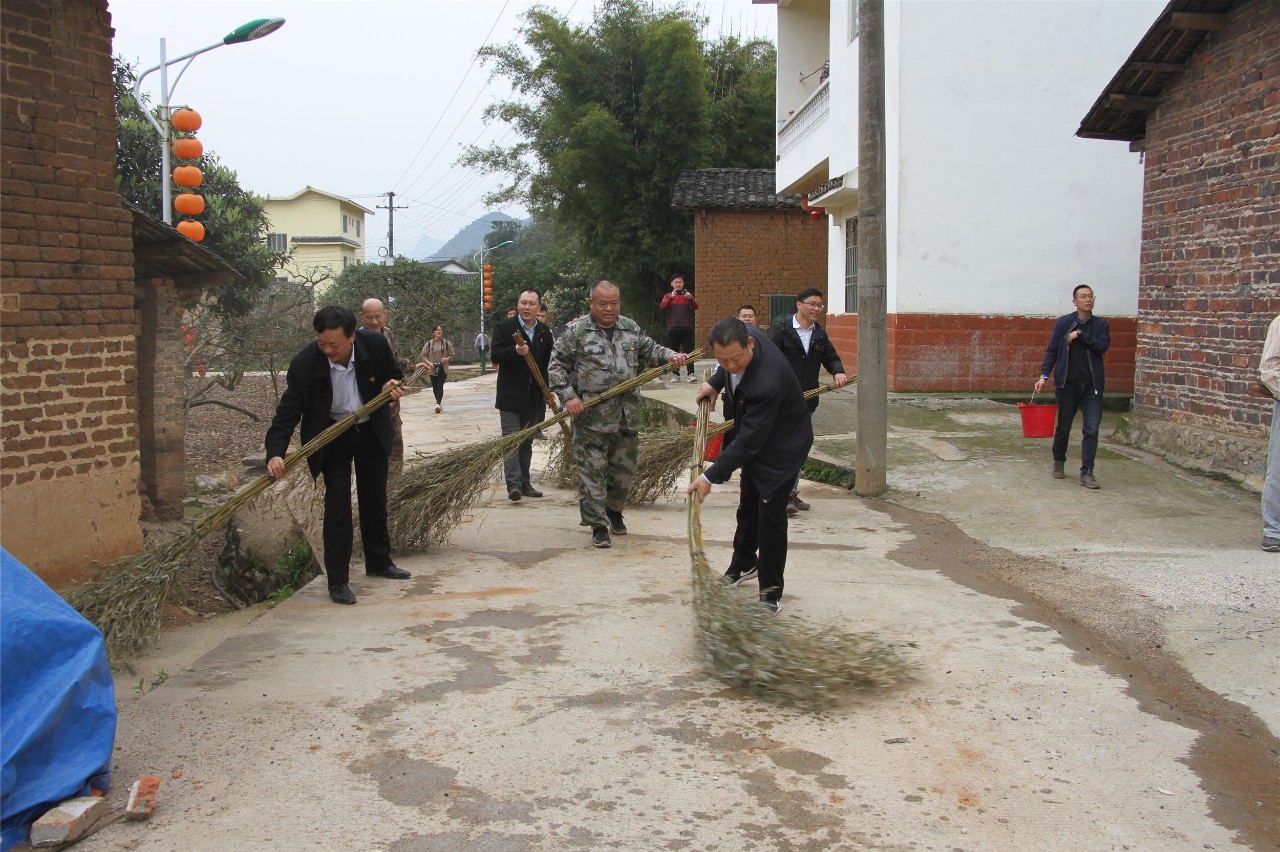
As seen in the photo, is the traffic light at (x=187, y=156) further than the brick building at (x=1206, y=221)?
Yes

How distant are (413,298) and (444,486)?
2811 cm

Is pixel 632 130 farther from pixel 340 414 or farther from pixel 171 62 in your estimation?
pixel 340 414

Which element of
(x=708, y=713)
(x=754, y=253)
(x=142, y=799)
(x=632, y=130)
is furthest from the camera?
(x=632, y=130)

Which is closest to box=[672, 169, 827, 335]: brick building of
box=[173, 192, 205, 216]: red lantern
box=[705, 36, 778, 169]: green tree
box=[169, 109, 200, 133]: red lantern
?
box=[705, 36, 778, 169]: green tree

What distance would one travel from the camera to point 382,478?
6000mm

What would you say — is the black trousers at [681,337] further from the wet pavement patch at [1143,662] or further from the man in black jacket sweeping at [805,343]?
the wet pavement patch at [1143,662]

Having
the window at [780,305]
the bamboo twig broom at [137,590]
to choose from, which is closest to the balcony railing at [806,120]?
the window at [780,305]

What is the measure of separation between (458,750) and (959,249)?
34.3 feet

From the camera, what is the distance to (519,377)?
8656 millimetres

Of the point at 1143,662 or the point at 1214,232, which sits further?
the point at 1214,232

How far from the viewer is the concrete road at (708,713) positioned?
10.2ft

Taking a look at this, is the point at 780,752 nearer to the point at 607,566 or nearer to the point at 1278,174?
the point at 607,566

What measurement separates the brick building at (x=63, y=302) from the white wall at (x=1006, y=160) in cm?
893

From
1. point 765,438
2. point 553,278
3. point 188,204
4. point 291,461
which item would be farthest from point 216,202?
point 553,278
